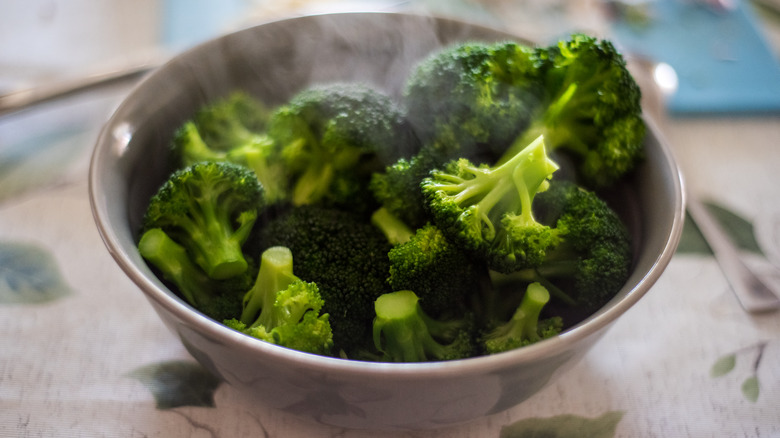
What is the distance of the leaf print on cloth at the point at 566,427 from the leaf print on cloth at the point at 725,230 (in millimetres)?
406

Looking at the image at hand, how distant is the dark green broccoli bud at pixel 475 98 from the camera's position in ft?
2.71

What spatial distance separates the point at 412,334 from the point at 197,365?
0.34 m

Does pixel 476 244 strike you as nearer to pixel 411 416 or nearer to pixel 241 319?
pixel 411 416

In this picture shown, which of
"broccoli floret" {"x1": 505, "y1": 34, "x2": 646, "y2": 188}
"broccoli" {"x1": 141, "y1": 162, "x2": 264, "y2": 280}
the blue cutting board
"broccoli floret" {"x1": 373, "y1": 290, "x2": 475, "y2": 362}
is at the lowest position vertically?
the blue cutting board

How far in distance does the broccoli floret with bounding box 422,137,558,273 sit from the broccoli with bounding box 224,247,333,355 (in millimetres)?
193

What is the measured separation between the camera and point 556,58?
87cm

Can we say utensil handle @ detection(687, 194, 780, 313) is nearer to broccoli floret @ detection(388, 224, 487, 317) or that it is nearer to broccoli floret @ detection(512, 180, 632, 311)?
broccoli floret @ detection(512, 180, 632, 311)

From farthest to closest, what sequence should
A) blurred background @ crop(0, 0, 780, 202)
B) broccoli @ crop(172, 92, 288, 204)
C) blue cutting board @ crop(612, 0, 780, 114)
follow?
1. blue cutting board @ crop(612, 0, 780, 114)
2. blurred background @ crop(0, 0, 780, 202)
3. broccoli @ crop(172, 92, 288, 204)

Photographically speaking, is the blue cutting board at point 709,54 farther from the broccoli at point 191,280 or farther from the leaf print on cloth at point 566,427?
the broccoli at point 191,280

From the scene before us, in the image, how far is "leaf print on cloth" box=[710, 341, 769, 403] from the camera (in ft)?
2.77

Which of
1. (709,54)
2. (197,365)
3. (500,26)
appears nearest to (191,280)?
(197,365)

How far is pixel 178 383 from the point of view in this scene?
82cm

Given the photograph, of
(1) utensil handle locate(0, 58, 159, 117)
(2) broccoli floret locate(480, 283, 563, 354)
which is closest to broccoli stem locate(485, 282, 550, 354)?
(2) broccoli floret locate(480, 283, 563, 354)

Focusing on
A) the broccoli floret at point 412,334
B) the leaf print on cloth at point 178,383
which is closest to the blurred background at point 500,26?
the leaf print on cloth at point 178,383
